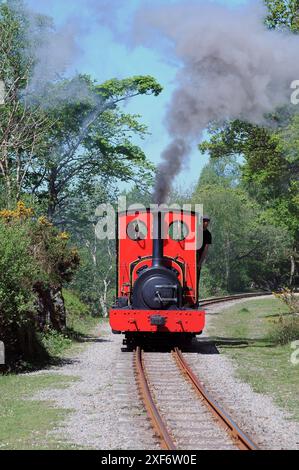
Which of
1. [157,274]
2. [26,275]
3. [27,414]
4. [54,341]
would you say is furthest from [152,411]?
[54,341]

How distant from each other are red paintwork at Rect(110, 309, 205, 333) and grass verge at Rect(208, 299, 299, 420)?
1315mm

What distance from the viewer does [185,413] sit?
36.0ft

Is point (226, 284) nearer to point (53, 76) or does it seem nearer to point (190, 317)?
point (53, 76)

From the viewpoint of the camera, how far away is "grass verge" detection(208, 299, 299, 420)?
13.2m

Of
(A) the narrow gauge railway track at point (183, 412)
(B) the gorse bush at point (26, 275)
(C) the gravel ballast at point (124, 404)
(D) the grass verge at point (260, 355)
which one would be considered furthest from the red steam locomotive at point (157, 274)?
(B) the gorse bush at point (26, 275)

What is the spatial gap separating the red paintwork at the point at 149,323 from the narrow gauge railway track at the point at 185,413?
1534 mm

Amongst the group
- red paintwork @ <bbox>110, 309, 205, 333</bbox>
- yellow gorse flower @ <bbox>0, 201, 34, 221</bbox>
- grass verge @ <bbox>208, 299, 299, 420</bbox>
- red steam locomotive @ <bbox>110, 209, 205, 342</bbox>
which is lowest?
grass verge @ <bbox>208, 299, 299, 420</bbox>

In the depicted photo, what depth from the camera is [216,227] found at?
6303 cm

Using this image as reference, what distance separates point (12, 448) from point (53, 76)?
73.6 ft

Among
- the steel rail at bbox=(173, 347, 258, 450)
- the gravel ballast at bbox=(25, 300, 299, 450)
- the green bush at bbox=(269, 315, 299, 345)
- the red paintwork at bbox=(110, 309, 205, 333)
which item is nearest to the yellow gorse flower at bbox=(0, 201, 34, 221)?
the red paintwork at bbox=(110, 309, 205, 333)

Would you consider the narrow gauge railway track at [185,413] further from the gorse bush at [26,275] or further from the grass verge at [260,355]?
the gorse bush at [26,275]

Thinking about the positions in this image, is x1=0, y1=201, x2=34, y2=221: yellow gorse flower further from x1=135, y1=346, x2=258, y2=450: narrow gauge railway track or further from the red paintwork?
x1=135, y1=346, x2=258, y2=450: narrow gauge railway track

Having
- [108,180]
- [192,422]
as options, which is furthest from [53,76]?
[192,422]

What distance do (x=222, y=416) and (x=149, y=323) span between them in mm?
7561
